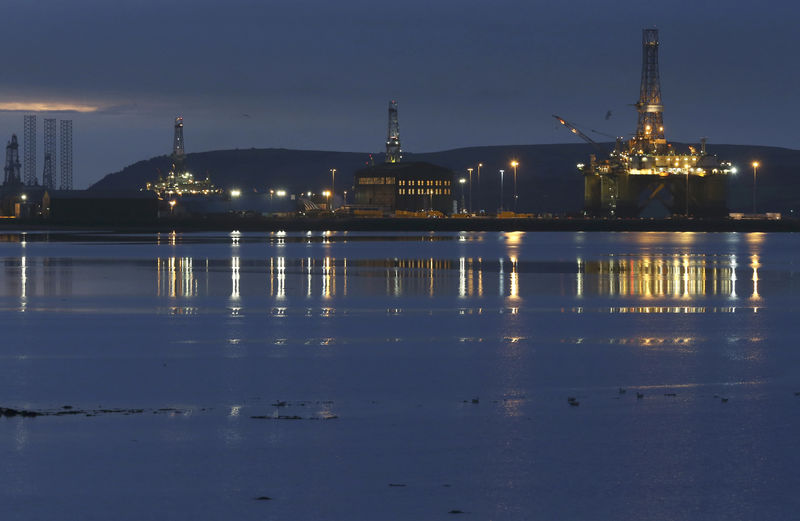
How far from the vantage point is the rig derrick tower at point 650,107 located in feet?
575

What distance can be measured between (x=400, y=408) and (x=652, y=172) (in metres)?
168

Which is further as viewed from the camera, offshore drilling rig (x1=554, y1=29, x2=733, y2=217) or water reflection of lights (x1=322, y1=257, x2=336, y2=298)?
offshore drilling rig (x1=554, y1=29, x2=733, y2=217)

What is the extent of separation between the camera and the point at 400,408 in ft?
51.2

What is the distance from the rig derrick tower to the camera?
175m

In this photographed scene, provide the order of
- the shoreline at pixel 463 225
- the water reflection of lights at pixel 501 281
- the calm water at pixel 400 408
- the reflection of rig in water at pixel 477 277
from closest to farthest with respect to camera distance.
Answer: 1. the calm water at pixel 400 408
2. the reflection of rig in water at pixel 477 277
3. the water reflection of lights at pixel 501 281
4. the shoreline at pixel 463 225

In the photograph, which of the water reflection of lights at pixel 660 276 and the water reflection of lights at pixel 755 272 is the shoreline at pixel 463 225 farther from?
the water reflection of lights at pixel 660 276

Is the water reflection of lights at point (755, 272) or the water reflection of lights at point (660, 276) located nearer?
the water reflection of lights at point (755, 272)

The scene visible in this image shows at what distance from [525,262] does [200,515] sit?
165ft

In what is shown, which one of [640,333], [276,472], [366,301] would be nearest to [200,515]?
[276,472]

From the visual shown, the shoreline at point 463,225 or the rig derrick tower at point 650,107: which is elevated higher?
the rig derrick tower at point 650,107

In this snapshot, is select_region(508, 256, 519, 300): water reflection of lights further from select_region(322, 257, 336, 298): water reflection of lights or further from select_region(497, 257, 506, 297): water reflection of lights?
select_region(322, 257, 336, 298): water reflection of lights

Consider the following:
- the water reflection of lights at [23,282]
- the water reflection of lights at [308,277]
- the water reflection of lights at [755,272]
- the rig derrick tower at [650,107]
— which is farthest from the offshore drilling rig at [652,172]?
the water reflection of lights at [23,282]

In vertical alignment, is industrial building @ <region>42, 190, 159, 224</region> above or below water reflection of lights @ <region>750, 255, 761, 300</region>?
above

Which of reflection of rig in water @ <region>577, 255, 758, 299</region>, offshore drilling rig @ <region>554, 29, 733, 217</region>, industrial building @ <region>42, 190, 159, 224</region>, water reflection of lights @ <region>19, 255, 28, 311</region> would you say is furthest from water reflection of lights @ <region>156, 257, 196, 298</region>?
offshore drilling rig @ <region>554, 29, 733, 217</region>
